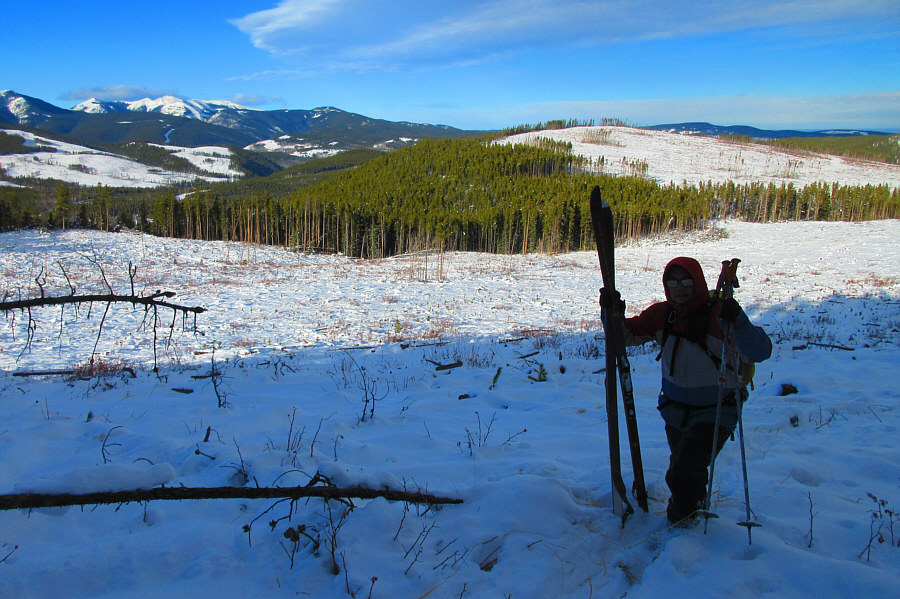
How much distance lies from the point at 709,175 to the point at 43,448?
3992 inches

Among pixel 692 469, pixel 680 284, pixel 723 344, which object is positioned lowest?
pixel 692 469

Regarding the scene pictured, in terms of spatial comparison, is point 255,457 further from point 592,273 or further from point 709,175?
point 709,175

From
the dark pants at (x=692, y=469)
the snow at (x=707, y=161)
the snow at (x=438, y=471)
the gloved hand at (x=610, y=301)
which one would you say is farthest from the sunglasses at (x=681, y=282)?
the snow at (x=707, y=161)

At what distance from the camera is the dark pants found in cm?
323

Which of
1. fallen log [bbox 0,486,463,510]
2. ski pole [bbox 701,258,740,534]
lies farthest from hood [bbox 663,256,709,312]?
fallen log [bbox 0,486,463,510]

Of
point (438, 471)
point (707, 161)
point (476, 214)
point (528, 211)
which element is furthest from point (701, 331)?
point (707, 161)

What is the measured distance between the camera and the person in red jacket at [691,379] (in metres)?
3.15

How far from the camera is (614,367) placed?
10.7 ft

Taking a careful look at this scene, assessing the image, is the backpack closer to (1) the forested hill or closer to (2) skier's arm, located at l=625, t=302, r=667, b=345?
(2) skier's arm, located at l=625, t=302, r=667, b=345

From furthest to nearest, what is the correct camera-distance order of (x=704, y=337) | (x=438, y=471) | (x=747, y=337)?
(x=438, y=471), (x=704, y=337), (x=747, y=337)

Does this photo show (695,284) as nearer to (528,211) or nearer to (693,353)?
(693,353)

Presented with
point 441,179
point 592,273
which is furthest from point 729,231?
point 441,179

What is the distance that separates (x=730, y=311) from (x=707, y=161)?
381ft

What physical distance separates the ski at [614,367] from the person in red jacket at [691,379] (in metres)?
0.20
